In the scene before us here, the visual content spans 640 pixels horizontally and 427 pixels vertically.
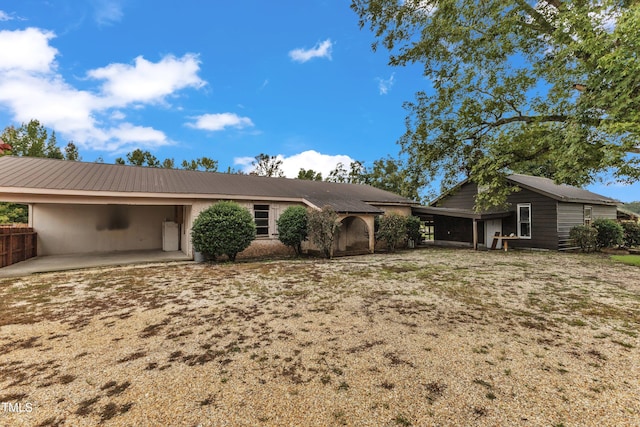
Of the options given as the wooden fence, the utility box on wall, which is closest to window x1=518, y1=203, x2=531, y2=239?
the utility box on wall

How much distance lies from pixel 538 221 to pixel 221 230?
15441 mm

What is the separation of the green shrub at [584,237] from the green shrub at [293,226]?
13163mm

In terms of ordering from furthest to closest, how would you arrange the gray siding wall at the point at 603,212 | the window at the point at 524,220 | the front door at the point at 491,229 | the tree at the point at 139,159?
the tree at the point at 139,159 < the gray siding wall at the point at 603,212 < the front door at the point at 491,229 < the window at the point at 524,220

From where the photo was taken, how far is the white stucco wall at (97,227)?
11.7 meters

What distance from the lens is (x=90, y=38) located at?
39.3ft

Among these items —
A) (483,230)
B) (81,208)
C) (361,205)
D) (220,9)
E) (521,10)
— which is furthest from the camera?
(483,230)

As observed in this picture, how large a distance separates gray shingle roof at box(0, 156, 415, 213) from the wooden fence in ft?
6.56

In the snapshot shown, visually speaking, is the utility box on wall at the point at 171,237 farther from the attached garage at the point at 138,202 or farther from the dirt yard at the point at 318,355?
the dirt yard at the point at 318,355

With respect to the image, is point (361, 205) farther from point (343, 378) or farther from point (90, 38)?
point (90, 38)

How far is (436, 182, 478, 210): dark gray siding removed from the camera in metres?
17.3

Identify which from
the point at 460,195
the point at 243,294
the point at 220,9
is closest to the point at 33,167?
the point at 220,9

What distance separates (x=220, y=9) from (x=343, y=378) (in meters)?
13.9

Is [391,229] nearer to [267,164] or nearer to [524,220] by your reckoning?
[524,220]

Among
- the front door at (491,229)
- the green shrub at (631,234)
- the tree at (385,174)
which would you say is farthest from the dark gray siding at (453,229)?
the tree at (385,174)
